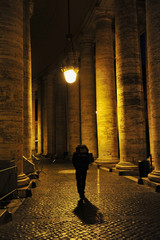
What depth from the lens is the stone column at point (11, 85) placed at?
9.48 m

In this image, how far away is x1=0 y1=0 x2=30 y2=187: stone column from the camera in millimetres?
9477

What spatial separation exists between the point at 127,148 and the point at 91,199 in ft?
22.3

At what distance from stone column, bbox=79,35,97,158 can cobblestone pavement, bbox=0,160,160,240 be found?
44.9 feet

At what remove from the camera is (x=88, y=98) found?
24688 mm

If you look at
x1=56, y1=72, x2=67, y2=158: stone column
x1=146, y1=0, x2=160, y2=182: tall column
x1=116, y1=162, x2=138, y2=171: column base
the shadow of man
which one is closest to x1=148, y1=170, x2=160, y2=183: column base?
x1=146, y1=0, x2=160, y2=182: tall column

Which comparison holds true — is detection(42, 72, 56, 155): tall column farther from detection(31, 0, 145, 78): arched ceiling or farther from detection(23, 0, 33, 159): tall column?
detection(23, 0, 33, 159): tall column

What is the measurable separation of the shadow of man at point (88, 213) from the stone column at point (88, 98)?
51.9 feet

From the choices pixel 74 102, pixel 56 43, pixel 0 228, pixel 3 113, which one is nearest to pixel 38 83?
pixel 56 43

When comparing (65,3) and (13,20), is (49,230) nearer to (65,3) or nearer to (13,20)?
Answer: (13,20)

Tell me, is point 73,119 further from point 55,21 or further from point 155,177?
point 155,177

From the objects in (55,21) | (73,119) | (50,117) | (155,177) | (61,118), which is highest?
(55,21)

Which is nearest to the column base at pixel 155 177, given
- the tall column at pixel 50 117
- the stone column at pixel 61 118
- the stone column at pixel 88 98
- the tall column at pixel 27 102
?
the tall column at pixel 27 102

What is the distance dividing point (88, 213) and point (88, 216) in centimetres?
30

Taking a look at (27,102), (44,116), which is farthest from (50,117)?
(27,102)
